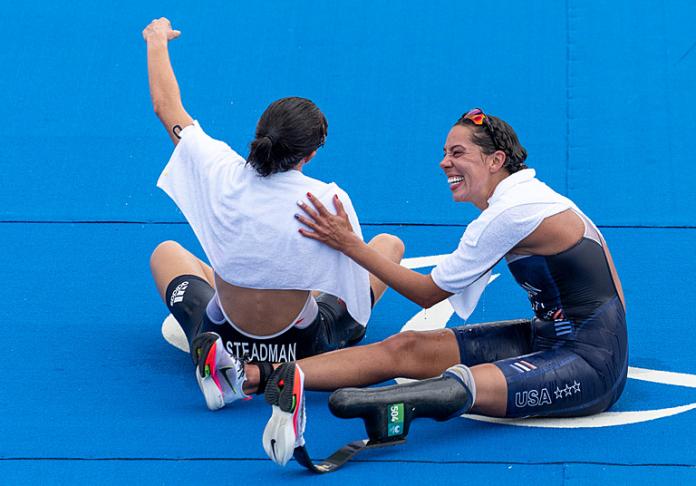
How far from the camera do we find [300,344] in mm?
4680

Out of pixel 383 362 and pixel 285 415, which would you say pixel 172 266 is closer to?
pixel 383 362

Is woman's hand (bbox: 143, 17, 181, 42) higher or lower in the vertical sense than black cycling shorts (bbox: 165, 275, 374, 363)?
higher

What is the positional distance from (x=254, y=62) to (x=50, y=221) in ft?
5.85

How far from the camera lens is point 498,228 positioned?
4.28 meters

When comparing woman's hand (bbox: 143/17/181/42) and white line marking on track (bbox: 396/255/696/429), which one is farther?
woman's hand (bbox: 143/17/181/42)

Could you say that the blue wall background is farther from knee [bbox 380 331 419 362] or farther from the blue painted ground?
knee [bbox 380 331 419 362]

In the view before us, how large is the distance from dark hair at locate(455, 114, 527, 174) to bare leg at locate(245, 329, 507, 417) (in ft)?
2.14

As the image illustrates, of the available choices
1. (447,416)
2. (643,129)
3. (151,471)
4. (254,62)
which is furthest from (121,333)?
(643,129)

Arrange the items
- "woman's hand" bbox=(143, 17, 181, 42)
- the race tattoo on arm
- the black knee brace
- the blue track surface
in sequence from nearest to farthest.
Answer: the black knee brace, the blue track surface, the race tattoo on arm, "woman's hand" bbox=(143, 17, 181, 42)

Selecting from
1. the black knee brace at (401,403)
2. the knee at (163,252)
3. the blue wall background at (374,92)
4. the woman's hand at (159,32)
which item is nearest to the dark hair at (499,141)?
the black knee brace at (401,403)

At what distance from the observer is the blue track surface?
4188mm

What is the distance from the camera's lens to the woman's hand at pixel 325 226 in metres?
4.37

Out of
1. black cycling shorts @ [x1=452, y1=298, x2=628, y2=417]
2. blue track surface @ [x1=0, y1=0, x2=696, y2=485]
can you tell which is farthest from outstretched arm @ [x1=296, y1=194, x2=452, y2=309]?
blue track surface @ [x1=0, y1=0, x2=696, y2=485]

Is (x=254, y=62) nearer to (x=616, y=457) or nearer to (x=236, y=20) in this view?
(x=236, y=20)
